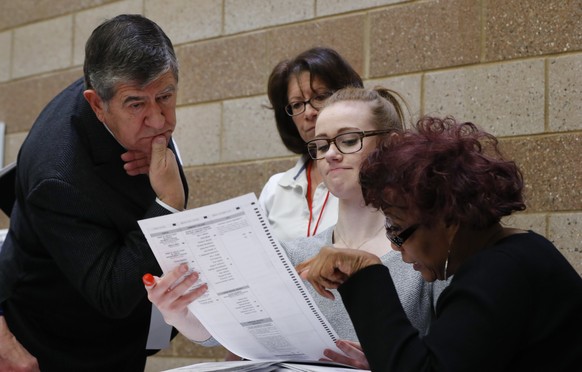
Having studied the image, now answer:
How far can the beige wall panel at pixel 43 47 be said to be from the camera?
525 cm

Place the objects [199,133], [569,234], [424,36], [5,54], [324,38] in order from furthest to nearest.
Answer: [5,54]
[199,133]
[324,38]
[424,36]
[569,234]

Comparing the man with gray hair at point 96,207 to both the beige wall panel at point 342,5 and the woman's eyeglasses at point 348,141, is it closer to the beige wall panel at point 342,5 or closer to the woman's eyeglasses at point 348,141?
the woman's eyeglasses at point 348,141

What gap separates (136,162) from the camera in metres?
2.29

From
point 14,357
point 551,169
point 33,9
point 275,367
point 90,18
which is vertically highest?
point 33,9

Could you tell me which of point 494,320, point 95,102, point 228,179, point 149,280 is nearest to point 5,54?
point 228,179

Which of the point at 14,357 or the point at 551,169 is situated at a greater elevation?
the point at 551,169

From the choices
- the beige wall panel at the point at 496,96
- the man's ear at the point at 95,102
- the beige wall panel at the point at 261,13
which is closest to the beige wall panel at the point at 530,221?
the beige wall panel at the point at 496,96

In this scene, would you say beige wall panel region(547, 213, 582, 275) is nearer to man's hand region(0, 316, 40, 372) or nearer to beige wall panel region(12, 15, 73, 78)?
man's hand region(0, 316, 40, 372)

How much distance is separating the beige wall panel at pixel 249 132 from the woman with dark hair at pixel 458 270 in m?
2.57

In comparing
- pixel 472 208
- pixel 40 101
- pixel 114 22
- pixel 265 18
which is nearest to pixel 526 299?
pixel 472 208

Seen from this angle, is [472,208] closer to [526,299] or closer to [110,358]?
[526,299]

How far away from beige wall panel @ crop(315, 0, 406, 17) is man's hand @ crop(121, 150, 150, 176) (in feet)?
A: 6.27

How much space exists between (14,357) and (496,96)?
2.07m

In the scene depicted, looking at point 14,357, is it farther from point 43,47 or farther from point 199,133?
point 43,47
